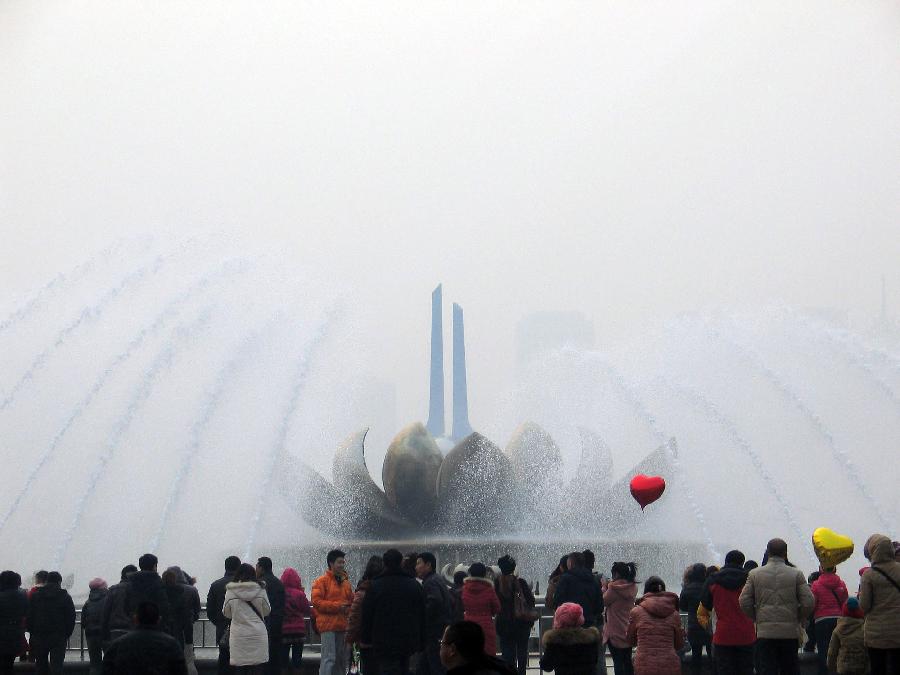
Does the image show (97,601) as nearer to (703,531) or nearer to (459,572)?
(459,572)

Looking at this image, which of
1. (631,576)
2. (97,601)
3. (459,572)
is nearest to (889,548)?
(631,576)

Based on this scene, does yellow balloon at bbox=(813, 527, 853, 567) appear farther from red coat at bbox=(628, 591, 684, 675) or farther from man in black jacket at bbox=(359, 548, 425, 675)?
man in black jacket at bbox=(359, 548, 425, 675)

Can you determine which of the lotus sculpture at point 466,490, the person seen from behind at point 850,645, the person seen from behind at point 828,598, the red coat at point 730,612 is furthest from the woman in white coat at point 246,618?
the lotus sculpture at point 466,490

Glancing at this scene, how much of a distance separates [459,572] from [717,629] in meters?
3.21

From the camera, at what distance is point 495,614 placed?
11078 mm

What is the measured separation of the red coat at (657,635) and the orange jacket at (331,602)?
3028 mm

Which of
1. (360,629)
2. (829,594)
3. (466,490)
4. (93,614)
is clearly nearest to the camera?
(360,629)

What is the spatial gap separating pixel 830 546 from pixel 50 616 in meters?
7.47

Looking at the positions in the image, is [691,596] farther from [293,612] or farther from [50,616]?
[50,616]

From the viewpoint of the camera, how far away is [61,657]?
487 inches

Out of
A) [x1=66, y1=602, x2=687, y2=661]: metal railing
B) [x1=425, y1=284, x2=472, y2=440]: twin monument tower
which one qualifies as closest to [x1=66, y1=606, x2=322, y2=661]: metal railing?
[x1=66, y1=602, x2=687, y2=661]: metal railing

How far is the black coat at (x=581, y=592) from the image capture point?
36.7 ft

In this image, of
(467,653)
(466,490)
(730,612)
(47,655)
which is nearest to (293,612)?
(47,655)

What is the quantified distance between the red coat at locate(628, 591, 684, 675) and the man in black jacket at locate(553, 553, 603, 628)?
55.8 inches
